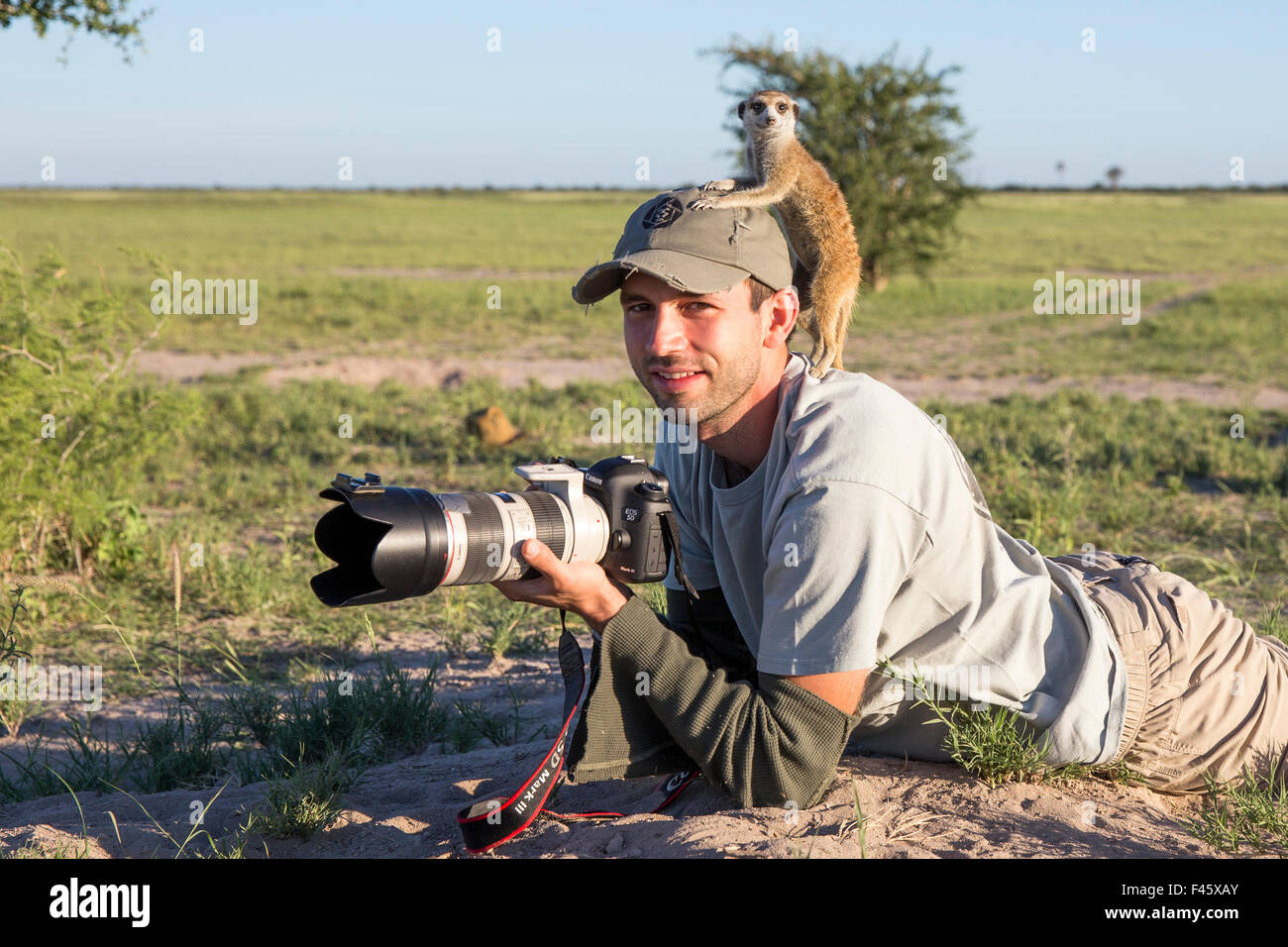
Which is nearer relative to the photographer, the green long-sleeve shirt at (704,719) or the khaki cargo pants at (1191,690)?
the green long-sleeve shirt at (704,719)

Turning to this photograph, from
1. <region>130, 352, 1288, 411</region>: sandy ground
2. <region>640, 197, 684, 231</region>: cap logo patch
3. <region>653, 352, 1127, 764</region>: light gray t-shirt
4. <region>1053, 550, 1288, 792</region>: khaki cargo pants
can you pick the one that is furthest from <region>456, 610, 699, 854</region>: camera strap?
<region>130, 352, 1288, 411</region>: sandy ground

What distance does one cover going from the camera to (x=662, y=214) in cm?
273

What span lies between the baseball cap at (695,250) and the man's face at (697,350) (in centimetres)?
6

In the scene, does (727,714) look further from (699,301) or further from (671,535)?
(699,301)

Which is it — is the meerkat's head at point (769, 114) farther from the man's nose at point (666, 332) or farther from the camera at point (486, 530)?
the camera at point (486, 530)

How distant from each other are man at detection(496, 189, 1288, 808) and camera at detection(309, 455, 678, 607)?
0.07 m

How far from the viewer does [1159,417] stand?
10.7m

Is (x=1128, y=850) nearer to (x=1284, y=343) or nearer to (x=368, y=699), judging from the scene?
(x=368, y=699)

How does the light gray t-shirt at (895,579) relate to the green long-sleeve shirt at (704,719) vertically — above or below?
above

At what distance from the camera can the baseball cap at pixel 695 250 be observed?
259 centimetres

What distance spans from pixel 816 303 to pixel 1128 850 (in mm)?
2242

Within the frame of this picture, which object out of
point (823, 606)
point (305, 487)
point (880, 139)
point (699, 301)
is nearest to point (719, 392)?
point (699, 301)

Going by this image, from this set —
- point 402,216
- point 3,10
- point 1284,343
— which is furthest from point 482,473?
point 402,216

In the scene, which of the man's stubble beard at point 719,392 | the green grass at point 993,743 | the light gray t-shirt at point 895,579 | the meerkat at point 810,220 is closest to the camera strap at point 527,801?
the light gray t-shirt at point 895,579
